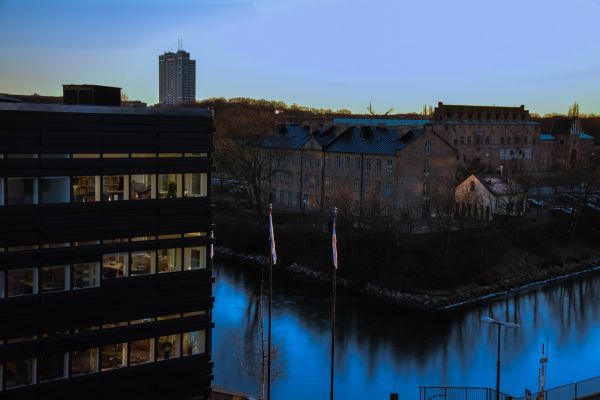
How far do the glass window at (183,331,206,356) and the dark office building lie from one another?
0.7 inches

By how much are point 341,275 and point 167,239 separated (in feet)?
59.7

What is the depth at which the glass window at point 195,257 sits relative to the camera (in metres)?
13.5

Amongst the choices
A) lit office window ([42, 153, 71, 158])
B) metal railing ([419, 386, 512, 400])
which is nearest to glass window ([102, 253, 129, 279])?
lit office window ([42, 153, 71, 158])

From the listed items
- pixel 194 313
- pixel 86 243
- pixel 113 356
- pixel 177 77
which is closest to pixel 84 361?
pixel 113 356

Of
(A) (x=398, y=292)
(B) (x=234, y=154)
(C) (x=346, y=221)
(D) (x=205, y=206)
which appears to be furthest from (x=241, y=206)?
(D) (x=205, y=206)

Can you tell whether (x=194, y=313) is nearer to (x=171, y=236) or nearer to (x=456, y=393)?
(x=171, y=236)

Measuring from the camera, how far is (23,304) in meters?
11.6

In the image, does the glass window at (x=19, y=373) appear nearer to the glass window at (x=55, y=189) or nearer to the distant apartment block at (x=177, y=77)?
the glass window at (x=55, y=189)

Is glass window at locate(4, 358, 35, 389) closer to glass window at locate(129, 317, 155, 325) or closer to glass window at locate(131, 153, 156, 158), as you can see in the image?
glass window at locate(129, 317, 155, 325)

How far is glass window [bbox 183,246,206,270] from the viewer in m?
13.5

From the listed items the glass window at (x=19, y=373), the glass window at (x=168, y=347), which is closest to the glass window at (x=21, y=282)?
the glass window at (x=19, y=373)

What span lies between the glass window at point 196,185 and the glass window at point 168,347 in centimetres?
256

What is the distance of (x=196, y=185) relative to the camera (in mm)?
13617

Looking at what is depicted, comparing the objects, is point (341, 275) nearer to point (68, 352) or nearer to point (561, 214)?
point (561, 214)
